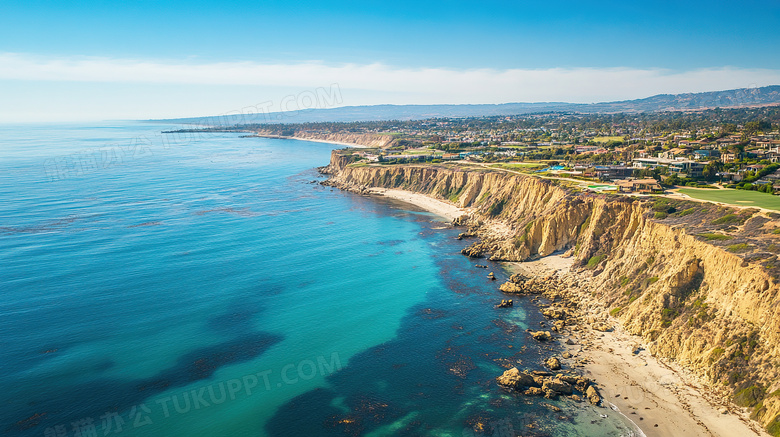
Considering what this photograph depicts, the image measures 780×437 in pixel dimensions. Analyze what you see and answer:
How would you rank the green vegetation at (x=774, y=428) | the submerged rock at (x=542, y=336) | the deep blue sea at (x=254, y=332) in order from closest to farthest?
the green vegetation at (x=774, y=428) < the deep blue sea at (x=254, y=332) < the submerged rock at (x=542, y=336)

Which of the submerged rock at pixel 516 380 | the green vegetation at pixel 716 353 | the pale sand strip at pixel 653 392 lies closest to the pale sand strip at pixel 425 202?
the pale sand strip at pixel 653 392

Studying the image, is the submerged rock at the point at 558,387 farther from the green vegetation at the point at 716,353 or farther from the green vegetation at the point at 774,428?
the green vegetation at the point at 774,428

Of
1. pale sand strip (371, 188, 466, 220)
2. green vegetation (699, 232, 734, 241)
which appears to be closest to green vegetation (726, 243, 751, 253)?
green vegetation (699, 232, 734, 241)

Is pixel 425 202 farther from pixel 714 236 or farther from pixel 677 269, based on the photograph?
pixel 714 236

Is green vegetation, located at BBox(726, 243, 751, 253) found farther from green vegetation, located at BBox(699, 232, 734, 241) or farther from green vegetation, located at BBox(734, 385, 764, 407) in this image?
green vegetation, located at BBox(734, 385, 764, 407)

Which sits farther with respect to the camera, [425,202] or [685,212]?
[425,202]

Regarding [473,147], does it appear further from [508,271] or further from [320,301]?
[320,301]

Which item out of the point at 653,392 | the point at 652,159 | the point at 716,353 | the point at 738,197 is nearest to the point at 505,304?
the point at 653,392
